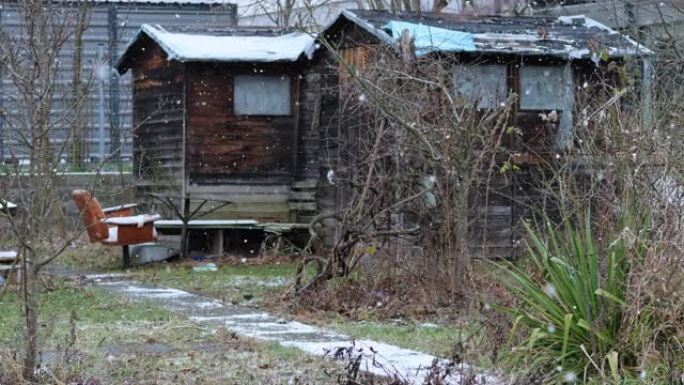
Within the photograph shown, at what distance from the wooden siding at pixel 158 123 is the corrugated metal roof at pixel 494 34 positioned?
312 centimetres

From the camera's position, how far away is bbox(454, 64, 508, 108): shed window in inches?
597

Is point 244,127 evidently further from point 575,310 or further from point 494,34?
Result: point 575,310

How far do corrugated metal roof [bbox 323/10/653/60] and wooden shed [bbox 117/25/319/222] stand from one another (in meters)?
1.78

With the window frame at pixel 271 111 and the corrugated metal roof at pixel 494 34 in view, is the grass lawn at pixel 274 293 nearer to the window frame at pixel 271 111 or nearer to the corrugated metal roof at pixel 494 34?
the window frame at pixel 271 111

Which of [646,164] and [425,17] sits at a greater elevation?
[425,17]

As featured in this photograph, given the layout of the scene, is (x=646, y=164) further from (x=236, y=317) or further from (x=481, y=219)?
(x=481, y=219)

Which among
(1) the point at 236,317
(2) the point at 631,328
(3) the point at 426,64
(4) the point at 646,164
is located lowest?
(1) the point at 236,317

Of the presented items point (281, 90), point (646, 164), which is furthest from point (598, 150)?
point (281, 90)

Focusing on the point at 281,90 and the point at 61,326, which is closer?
the point at 61,326

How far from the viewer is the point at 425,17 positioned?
16906 millimetres

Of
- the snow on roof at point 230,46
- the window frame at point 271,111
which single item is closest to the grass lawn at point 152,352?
the snow on roof at point 230,46

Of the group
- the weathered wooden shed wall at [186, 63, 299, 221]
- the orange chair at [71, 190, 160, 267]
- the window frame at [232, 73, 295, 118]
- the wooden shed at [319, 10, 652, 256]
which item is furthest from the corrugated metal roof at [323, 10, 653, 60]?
the orange chair at [71, 190, 160, 267]

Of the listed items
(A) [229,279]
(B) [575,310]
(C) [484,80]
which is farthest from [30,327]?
(C) [484,80]

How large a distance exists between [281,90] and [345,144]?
2.64 meters
